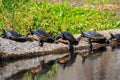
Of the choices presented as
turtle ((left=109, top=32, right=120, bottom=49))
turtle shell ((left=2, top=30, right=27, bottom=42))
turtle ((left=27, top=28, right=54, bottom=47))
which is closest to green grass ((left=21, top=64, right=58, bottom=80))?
turtle shell ((left=2, top=30, right=27, bottom=42))

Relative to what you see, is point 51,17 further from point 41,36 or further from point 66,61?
point 66,61

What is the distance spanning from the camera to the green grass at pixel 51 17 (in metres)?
22.3

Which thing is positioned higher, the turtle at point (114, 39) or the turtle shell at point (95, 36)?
the turtle shell at point (95, 36)

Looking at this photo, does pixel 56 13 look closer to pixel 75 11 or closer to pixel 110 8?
pixel 75 11

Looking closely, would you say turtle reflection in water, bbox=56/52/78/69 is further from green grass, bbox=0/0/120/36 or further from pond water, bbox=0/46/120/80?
green grass, bbox=0/0/120/36

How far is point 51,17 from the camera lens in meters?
24.2

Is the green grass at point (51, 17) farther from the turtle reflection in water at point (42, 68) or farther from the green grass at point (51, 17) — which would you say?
the turtle reflection in water at point (42, 68)

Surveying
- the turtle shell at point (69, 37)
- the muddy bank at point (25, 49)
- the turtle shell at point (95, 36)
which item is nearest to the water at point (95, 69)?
the muddy bank at point (25, 49)

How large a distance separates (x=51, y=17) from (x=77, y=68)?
9.06m

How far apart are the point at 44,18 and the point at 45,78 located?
10.3 metres

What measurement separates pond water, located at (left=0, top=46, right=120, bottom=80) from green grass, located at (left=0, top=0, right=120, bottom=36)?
442 centimetres

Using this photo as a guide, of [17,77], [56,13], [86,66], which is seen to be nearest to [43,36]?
[86,66]

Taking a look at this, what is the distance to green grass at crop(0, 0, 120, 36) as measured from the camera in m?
22.3

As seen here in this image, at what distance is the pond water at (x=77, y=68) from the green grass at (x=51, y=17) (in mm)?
4419
